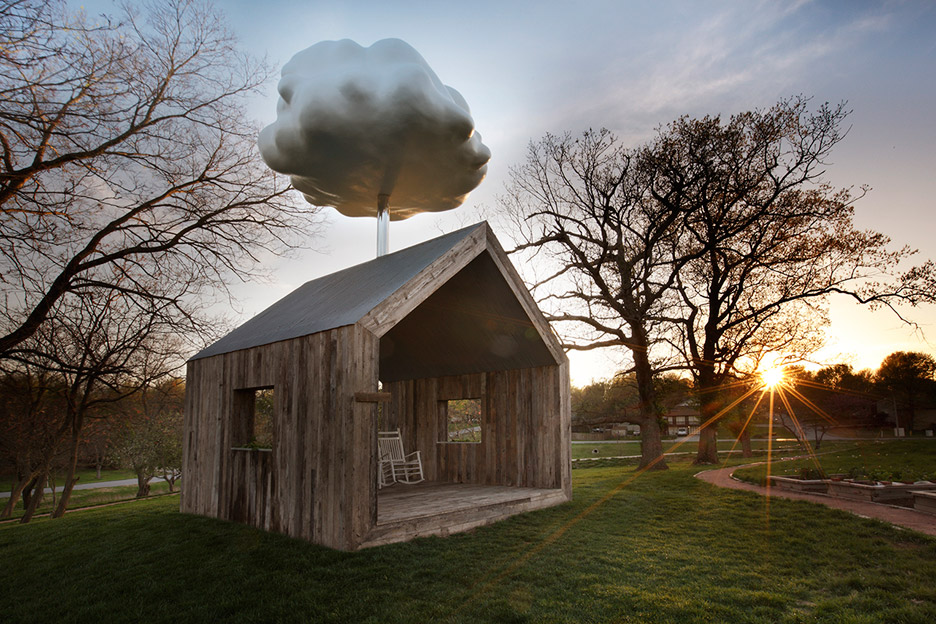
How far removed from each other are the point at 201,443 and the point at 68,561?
2.35 metres

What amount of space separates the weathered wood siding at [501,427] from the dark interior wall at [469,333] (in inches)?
9.5

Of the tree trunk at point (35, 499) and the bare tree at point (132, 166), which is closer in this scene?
the bare tree at point (132, 166)

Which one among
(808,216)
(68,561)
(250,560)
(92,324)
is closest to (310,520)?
(250,560)

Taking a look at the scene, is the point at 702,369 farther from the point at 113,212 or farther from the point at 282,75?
the point at 113,212

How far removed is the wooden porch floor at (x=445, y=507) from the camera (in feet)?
19.6

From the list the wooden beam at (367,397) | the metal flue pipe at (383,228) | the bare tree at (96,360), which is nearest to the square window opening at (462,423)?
the metal flue pipe at (383,228)

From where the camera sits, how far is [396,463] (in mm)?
10227

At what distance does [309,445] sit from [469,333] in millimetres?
3702

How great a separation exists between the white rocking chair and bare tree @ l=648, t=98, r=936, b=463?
836cm

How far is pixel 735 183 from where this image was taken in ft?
47.6

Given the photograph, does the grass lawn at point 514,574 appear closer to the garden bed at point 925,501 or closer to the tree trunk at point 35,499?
the garden bed at point 925,501

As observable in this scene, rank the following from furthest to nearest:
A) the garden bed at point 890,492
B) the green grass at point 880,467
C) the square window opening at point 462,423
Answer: the square window opening at point 462,423 < the green grass at point 880,467 < the garden bed at point 890,492

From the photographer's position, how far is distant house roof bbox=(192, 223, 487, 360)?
629 centimetres

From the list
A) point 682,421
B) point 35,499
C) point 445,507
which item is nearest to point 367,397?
point 445,507
